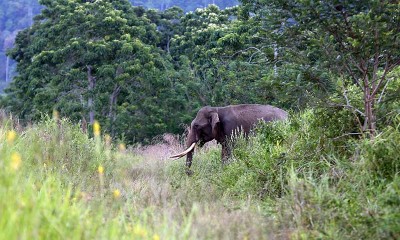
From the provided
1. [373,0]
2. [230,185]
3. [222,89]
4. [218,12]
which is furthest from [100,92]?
[373,0]

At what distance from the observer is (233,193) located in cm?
696

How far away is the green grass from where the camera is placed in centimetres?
358

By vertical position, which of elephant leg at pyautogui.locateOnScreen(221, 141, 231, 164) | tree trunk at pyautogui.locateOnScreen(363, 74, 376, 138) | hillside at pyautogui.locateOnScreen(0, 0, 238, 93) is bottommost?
elephant leg at pyautogui.locateOnScreen(221, 141, 231, 164)

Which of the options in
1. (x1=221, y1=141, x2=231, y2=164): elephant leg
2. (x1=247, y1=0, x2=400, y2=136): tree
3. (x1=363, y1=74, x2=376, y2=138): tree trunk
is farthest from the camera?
(x1=221, y1=141, x2=231, y2=164): elephant leg

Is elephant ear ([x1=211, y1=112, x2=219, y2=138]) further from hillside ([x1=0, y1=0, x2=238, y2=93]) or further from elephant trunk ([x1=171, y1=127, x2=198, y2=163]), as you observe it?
hillside ([x1=0, y1=0, x2=238, y2=93])

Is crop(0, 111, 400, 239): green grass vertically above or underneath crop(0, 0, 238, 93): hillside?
underneath

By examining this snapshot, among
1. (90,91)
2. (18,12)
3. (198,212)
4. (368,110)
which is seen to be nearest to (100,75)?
(90,91)

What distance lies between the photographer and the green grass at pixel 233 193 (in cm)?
358

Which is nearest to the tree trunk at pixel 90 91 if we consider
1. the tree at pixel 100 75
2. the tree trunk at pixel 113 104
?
the tree at pixel 100 75

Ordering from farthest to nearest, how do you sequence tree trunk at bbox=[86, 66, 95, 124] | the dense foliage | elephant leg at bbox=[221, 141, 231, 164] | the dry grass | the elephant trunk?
the dense foliage, tree trunk at bbox=[86, 66, 95, 124], the elephant trunk, elephant leg at bbox=[221, 141, 231, 164], the dry grass

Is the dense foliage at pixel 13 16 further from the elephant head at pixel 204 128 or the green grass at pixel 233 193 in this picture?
the green grass at pixel 233 193

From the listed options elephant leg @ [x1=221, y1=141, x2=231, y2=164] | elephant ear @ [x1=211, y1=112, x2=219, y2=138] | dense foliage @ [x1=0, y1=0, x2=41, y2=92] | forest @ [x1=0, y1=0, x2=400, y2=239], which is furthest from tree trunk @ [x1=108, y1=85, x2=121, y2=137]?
dense foliage @ [x1=0, y1=0, x2=41, y2=92]

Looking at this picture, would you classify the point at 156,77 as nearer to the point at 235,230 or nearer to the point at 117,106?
the point at 117,106

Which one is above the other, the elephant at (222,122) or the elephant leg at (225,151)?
the elephant at (222,122)
